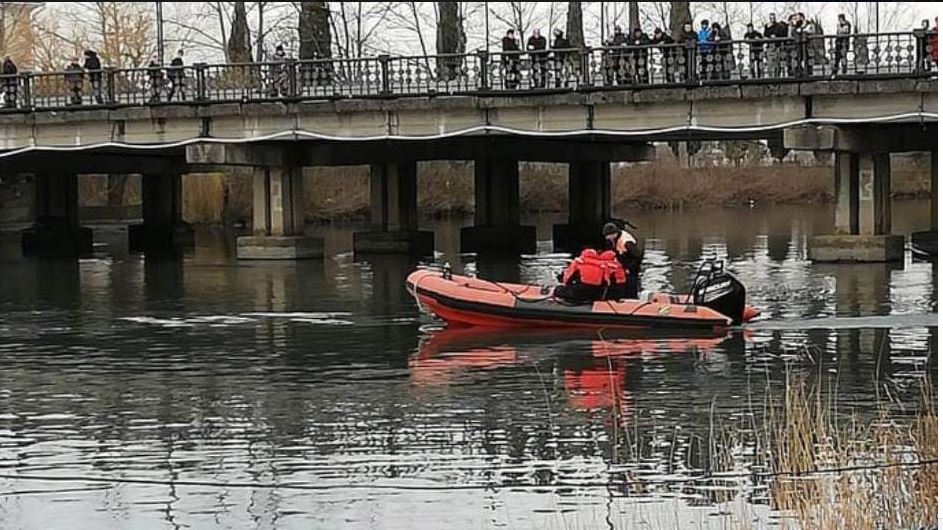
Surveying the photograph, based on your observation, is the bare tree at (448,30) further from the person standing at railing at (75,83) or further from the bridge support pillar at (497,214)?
the person standing at railing at (75,83)

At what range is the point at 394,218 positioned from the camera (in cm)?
4909

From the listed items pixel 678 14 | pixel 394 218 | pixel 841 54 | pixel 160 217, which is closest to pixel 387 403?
pixel 841 54

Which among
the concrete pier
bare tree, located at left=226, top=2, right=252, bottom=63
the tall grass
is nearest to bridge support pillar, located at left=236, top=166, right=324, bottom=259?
the concrete pier

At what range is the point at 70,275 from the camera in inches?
1655

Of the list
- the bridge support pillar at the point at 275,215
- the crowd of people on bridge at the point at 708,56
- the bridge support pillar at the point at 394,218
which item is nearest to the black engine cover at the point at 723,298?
the crowd of people on bridge at the point at 708,56

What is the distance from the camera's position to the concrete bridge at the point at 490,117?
37.0 m

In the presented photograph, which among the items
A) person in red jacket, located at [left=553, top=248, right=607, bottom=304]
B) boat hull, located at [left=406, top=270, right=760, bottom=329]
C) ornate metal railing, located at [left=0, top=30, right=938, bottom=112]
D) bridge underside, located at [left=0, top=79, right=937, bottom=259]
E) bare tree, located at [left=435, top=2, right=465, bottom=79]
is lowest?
boat hull, located at [left=406, top=270, right=760, bottom=329]

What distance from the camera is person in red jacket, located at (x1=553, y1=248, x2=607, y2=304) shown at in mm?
25656


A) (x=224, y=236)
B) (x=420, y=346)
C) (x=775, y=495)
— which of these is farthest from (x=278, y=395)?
(x=224, y=236)

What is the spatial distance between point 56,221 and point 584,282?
113 feet

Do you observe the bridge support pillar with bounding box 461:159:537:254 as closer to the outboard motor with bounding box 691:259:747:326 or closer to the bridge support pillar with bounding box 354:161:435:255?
the bridge support pillar with bounding box 354:161:435:255

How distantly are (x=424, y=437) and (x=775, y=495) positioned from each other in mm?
4286

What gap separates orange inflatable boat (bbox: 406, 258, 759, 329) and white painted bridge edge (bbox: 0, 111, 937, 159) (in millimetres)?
10926

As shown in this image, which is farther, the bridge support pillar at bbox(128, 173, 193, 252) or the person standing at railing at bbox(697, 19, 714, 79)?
the bridge support pillar at bbox(128, 173, 193, 252)
